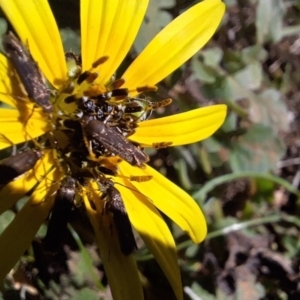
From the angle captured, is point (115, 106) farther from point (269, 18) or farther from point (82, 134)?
point (269, 18)

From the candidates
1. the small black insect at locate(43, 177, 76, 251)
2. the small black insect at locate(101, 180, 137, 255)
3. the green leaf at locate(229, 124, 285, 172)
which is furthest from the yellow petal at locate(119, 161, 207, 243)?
the green leaf at locate(229, 124, 285, 172)

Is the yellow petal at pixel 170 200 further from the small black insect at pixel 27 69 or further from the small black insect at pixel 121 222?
the small black insect at pixel 27 69

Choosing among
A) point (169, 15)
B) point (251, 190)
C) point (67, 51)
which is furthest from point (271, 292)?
point (67, 51)

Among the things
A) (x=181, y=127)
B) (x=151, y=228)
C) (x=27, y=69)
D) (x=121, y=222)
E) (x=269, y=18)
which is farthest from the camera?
(x=269, y=18)

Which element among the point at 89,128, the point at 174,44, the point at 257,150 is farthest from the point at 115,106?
the point at 257,150

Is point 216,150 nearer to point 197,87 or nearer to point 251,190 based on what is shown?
point 197,87

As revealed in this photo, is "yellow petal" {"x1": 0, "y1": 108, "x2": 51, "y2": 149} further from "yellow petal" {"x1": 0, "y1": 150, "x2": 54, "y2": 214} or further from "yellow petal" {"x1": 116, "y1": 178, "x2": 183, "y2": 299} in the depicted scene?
"yellow petal" {"x1": 116, "y1": 178, "x2": 183, "y2": 299}
